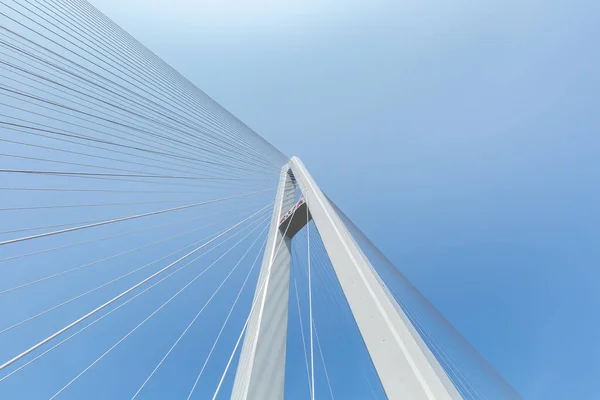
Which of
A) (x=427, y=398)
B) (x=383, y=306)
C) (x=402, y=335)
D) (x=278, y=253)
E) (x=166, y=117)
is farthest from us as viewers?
(x=278, y=253)

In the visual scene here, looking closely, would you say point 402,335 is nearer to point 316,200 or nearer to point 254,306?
point 254,306

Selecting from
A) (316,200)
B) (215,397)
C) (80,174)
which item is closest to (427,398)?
(215,397)

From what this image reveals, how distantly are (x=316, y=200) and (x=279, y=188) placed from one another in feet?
6.73

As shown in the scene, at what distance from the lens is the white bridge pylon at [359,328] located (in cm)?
125

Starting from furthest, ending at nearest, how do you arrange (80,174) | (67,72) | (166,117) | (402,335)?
(166,117) < (67,72) < (80,174) < (402,335)

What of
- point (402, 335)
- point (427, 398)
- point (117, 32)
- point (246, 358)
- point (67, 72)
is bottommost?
point (246, 358)

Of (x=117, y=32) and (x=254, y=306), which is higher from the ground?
(x=117, y=32)

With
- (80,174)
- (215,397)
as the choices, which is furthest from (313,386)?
(80,174)

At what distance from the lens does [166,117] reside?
154 inches

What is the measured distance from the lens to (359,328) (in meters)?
1.60

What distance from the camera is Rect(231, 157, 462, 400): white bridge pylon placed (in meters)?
1.25

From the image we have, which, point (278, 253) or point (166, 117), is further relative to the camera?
point (278, 253)

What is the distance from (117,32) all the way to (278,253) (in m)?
4.37

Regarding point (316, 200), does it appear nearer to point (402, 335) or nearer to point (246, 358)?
point (246, 358)
